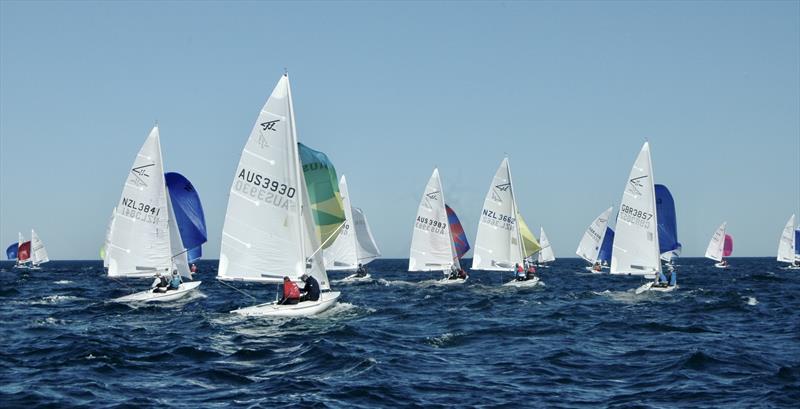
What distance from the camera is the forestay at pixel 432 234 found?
5638cm

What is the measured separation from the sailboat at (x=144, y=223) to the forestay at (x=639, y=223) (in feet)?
79.1

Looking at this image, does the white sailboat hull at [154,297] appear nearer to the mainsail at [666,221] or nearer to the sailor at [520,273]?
the sailor at [520,273]

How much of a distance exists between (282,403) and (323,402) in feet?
2.61

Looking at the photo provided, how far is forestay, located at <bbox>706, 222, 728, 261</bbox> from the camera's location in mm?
120125

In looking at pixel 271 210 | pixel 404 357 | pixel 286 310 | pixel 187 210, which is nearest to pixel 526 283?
pixel 187 210

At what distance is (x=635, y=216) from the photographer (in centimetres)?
4588

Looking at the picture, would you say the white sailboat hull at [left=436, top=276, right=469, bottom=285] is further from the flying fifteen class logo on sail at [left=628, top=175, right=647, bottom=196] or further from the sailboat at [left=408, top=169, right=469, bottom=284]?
the flying fifteen class logo on sail at [left=628, top=175, right=647, bottom=196]

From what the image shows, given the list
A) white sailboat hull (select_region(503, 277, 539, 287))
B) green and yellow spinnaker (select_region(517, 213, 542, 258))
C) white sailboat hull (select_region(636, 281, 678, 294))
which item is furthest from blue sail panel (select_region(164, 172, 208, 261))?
green and yellow spinnaker (select_region(517, 213, 542, 258))

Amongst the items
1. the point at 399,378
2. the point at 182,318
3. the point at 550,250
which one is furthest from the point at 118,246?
the point at 550,250

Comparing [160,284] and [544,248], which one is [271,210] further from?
[544,248]

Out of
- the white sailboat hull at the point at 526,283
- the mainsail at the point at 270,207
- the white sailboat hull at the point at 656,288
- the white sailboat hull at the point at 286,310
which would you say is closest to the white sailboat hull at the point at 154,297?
the mainsail at the point at 270,207

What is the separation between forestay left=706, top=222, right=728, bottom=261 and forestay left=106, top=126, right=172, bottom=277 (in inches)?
3885

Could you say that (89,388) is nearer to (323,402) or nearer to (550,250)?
(323,402)

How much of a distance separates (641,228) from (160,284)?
25.6 m
